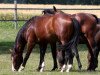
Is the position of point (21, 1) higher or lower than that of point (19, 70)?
lower

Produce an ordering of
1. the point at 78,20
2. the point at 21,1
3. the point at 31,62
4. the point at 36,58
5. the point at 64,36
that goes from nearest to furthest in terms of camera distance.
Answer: the point at 64,36 < the point at 78,20 < the point at 31,62 < the point at 36,58 < the point at 21,1

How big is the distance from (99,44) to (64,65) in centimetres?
168

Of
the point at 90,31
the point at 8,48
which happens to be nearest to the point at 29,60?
the point at 8,48

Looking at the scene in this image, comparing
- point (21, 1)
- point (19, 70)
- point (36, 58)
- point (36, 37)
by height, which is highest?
point (36, 37)

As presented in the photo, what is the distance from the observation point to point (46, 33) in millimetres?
11719

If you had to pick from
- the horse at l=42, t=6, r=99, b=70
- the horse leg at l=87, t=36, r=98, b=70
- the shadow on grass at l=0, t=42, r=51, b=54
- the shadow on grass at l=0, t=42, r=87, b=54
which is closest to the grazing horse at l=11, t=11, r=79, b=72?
the horse at l=42, t=6, r=99, b=70

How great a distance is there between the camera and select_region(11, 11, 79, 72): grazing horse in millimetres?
11352

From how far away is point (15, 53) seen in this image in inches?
480

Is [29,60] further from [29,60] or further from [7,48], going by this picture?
[7,48]

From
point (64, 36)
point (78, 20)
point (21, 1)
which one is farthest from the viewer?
point (21, 1)

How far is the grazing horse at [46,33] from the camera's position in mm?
11352

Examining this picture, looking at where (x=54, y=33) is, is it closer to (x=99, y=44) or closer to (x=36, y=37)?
(x=36, y=37)

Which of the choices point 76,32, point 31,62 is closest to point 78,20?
point 76,32

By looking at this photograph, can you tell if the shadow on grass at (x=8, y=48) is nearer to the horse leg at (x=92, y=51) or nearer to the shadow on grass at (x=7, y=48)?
the shadow on grass at (x=7, y=48)
